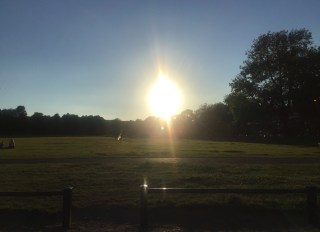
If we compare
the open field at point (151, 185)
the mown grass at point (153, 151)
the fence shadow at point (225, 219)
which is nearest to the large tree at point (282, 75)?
the mown grass at point (153, 151)

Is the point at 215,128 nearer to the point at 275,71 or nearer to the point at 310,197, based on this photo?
the point at 275,71

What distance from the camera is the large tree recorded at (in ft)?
241

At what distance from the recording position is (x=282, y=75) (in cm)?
7462

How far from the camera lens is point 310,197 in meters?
10.4

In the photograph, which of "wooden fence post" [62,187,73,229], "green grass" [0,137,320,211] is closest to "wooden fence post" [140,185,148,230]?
"wooden fence post" [62,187,73,229]

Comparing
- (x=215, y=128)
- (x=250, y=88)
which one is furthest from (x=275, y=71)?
(x=215, y=128)

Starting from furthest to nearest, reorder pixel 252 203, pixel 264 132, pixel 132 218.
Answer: pixel 264 132 < pixel 252 203 < pixel 132 218

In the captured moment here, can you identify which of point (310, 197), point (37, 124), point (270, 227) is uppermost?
point (37, 124)

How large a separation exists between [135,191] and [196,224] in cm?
376

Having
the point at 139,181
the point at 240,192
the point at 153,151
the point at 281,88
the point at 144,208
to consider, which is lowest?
the point at 144,208

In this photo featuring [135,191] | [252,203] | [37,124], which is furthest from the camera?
[37,124]

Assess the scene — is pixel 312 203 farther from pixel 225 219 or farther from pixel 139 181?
pixel 139 181

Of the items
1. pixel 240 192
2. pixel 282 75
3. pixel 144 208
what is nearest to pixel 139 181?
pixel 144 208

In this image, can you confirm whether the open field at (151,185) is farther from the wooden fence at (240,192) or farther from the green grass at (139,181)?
the wooden fence at (240,192)
